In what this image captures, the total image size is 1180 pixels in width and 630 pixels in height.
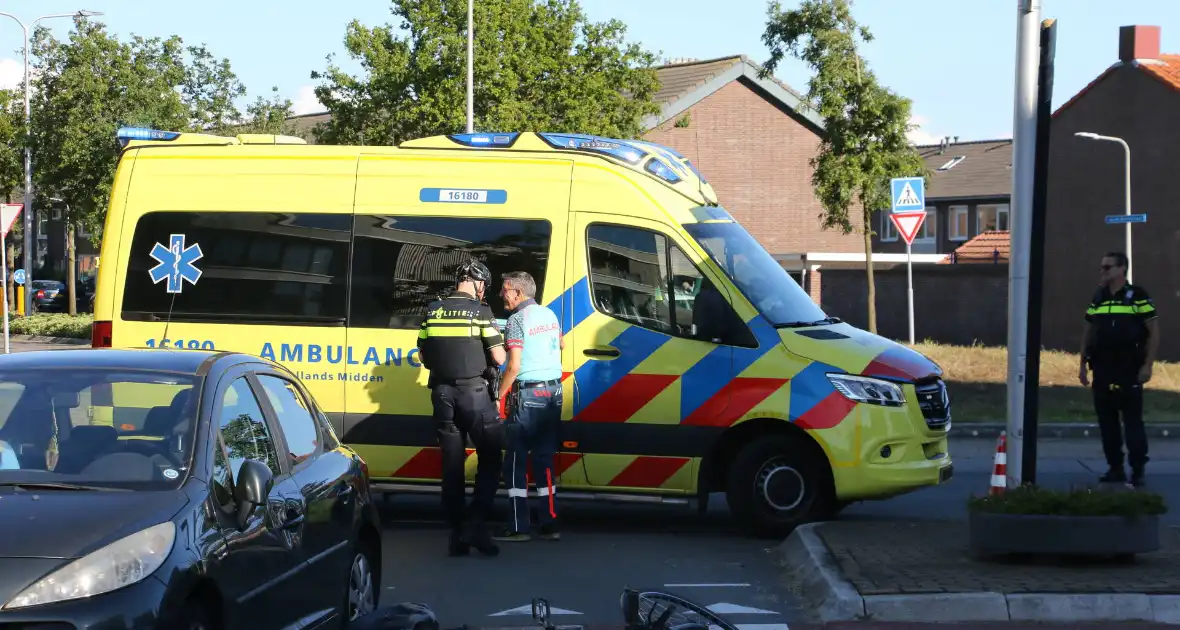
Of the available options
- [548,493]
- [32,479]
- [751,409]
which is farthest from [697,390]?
[32,479]

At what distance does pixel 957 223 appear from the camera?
209 ft

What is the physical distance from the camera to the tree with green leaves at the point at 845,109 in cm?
2670

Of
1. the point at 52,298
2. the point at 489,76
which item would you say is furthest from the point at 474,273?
the point at 52,298

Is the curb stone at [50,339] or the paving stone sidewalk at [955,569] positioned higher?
the curb stone at [50,339]

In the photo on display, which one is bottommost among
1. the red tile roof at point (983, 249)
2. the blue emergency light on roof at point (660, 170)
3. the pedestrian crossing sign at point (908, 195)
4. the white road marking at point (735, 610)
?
the white road marking at point (735, 610)

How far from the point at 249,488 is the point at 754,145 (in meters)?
45.8

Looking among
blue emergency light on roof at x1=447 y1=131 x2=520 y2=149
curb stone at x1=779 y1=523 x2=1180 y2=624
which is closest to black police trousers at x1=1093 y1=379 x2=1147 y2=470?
curb stone at x1=779 y1=523 x2=1180 y2=624

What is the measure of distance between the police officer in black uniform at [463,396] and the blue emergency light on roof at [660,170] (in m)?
1.61

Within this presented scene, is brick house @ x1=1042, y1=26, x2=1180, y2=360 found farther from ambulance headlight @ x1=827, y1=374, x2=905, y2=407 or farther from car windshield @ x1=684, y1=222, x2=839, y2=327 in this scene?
ambulance headlight @ x1=827, y1=374, x2=905, y2=407

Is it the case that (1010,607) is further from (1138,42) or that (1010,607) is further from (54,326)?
(1138,42)

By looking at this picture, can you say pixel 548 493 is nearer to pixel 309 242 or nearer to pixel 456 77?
pixel 309 242

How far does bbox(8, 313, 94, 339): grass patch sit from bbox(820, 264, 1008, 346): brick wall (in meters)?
20.7

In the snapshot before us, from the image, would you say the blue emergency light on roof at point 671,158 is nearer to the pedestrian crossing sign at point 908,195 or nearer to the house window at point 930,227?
the pedestrian crossing sign at point 908,195

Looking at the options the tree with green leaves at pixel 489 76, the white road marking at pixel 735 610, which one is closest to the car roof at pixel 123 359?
the white road marking at pixel 735 610
